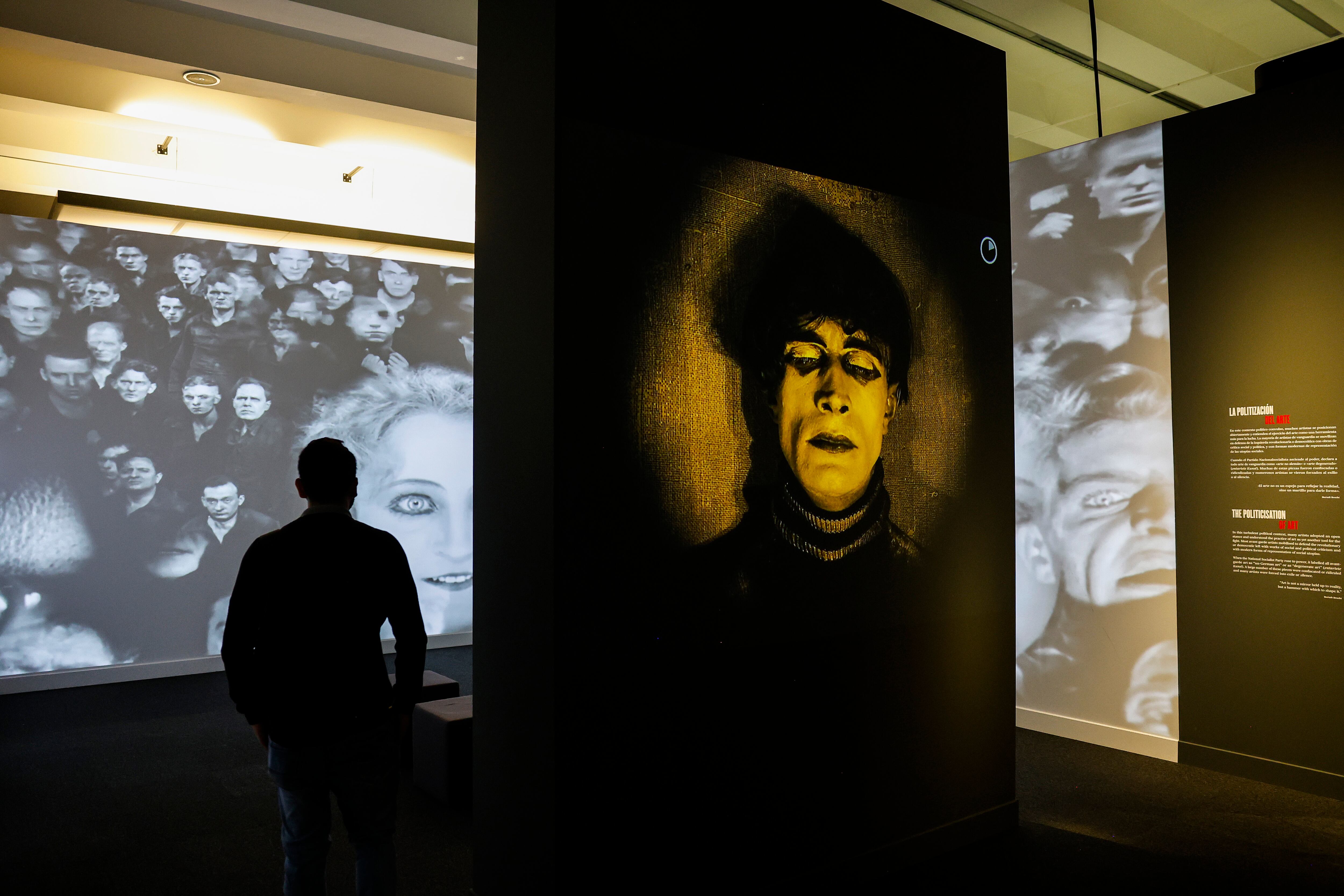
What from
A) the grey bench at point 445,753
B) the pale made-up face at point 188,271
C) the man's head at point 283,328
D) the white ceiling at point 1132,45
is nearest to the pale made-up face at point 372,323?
the man's head at point 283,328

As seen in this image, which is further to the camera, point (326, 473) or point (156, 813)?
point (156, 813)

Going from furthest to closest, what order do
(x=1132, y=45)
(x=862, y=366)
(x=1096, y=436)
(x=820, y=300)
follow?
(x=1132, y=45) → (x=1096, y=436) → (x=862, y=366) → (x=820, y=300)

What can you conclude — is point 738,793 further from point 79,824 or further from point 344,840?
point 79,824

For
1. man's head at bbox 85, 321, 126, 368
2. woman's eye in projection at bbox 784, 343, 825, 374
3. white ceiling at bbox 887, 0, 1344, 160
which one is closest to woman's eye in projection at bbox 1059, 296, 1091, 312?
white ceiling at bbox 887, 0, 1344, 160

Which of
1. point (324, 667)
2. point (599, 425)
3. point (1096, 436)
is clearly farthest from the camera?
point (1096, 436)

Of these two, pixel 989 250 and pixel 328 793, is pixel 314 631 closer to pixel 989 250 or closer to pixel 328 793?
pixel 328 793

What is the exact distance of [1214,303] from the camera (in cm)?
475

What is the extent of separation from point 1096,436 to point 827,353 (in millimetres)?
2478

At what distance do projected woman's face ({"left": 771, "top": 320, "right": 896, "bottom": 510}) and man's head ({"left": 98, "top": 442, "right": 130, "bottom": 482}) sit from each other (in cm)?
572

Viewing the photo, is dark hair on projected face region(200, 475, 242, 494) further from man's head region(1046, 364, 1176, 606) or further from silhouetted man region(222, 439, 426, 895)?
man's head region(1046, 364, 1176, 606)

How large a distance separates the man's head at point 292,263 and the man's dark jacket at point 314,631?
221 inches

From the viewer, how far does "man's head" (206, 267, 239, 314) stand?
7.23m

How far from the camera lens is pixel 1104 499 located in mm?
5133

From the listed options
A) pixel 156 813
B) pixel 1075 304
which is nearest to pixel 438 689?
pixel 156 813
